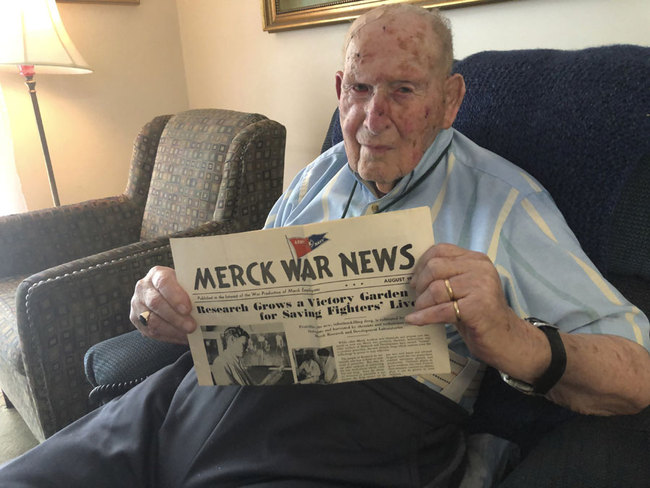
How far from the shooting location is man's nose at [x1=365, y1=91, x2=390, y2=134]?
0.81m

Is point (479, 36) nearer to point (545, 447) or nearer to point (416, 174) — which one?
point (416, 174)

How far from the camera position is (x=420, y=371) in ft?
2.02

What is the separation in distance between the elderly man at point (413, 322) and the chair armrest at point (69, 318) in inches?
15.0

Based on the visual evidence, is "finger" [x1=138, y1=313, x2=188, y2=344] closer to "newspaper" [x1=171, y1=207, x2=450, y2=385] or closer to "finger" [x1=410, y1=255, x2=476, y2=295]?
"newspaper" [x1=171, y1=207, x2=450, y2=385]

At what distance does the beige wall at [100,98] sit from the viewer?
84.1 inches

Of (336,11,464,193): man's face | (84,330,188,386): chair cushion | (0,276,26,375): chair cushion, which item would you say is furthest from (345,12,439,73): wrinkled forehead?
Result: (0,276,26,375): chair cushion

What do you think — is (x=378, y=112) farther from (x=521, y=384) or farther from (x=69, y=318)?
(x=69, y=318)

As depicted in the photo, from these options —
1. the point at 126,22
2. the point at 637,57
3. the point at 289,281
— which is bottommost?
the point at 289,281

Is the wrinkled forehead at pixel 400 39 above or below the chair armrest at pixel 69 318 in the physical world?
above

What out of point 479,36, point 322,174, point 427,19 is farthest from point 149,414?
point 479,36

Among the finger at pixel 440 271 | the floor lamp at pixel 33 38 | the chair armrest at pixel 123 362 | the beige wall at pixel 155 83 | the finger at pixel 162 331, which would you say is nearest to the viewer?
the finger at pixel 440 271

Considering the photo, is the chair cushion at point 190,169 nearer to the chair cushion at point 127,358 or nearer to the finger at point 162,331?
the chair cushion at point 127,358

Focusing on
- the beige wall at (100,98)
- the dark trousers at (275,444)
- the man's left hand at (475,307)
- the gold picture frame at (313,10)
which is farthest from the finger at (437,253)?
the beige wall at (100,98)

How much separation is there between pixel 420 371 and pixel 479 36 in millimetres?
993
